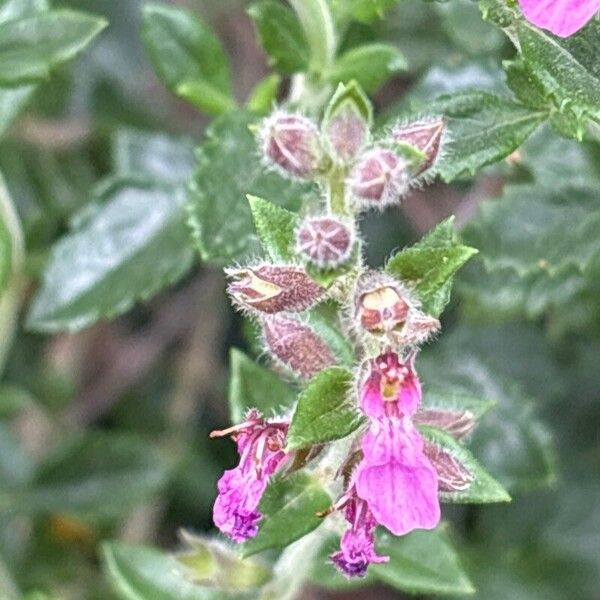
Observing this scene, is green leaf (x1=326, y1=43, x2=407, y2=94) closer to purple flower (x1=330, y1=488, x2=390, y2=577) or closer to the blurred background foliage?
the blurred background foliage

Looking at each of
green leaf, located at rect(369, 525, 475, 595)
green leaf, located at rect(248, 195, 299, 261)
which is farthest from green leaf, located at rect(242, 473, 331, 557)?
green leaf, located at rect(248, 195, 299, 261)

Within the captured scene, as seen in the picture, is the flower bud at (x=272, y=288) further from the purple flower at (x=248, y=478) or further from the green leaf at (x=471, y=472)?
the green leaf at (x=471, y=472)

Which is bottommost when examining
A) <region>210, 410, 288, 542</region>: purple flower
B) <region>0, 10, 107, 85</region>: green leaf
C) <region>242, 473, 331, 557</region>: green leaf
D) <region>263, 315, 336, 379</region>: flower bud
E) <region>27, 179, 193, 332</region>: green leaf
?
Result: <region>27, 179, 193, 332</region>: green leaf

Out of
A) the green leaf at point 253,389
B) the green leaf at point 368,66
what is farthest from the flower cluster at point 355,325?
the green leaf at point 368,66

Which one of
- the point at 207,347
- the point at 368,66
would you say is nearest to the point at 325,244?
the point at 368,66

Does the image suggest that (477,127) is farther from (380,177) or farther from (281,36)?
(281,36)

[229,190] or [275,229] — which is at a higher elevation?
[275,229]

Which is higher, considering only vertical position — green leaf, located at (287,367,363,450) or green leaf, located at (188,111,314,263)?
green leaf, located at (287,367,363,450)
